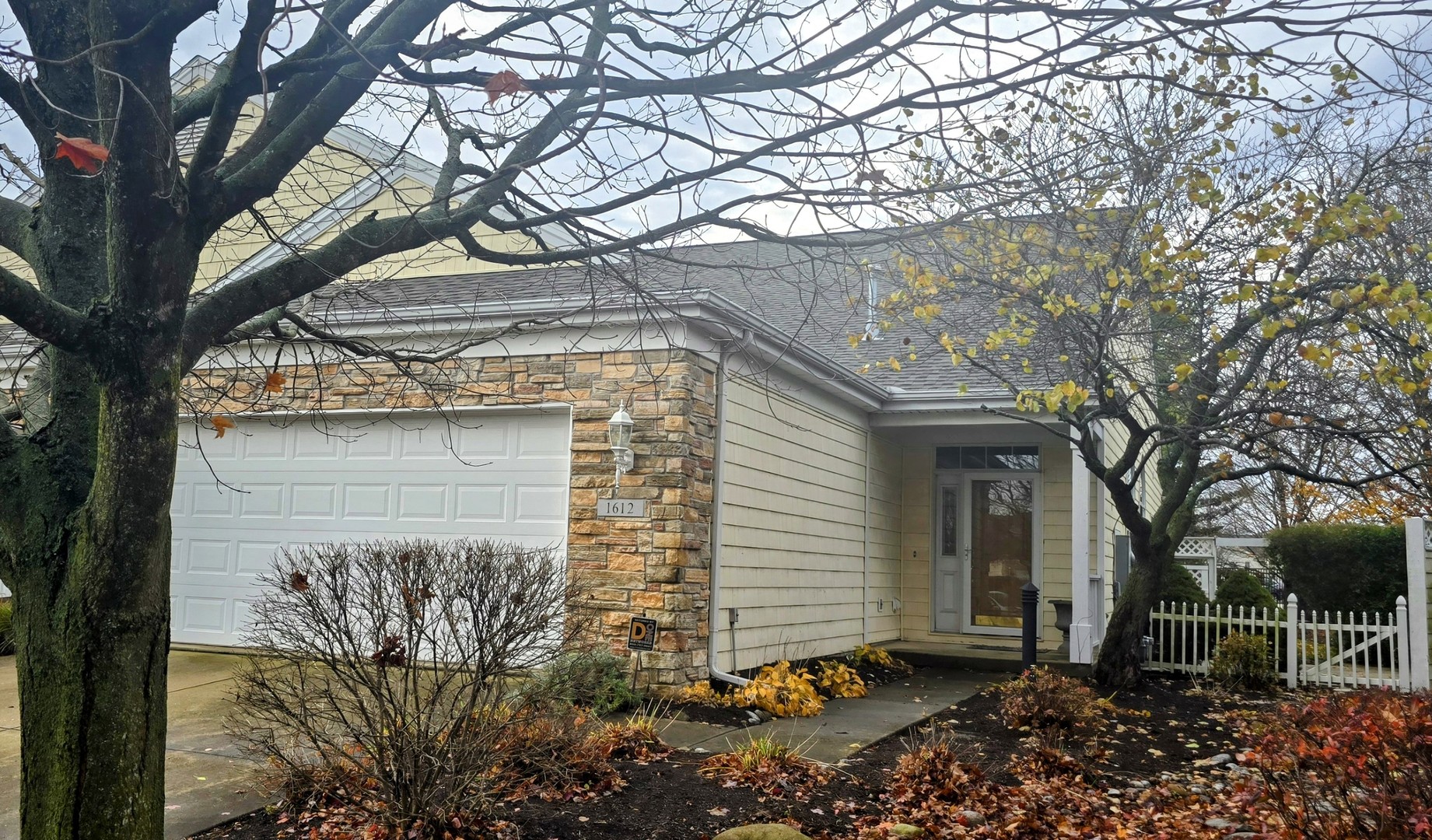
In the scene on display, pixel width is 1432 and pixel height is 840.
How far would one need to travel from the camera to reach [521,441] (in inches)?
364

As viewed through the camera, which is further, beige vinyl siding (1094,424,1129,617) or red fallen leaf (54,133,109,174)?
beige vinyl siding (1094,424,1129,617)

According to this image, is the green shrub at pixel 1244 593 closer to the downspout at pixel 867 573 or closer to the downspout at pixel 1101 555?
the downspout at pixel 1101 555

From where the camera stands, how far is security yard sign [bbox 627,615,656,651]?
8.20 metres

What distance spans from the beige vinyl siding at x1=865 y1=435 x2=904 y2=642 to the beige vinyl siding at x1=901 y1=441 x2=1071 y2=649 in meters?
0.14

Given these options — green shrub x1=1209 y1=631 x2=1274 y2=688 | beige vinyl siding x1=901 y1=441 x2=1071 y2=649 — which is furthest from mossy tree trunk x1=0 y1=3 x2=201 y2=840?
beige vinyl siding x1=901 y1=441 x2=1071 y2=649

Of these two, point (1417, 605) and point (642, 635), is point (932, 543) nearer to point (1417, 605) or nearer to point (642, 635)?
point (1417, 605)

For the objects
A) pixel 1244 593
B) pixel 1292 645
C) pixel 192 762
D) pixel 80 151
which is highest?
pixel 80 151

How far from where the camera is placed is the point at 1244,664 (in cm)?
1098

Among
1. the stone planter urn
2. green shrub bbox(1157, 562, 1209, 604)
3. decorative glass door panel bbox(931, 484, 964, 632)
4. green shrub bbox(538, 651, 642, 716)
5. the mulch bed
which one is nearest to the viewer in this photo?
the mulch bed

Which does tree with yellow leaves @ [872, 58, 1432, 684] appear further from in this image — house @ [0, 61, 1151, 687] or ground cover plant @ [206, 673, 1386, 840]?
ground cover plant @ [206, 673, 1386, 840]

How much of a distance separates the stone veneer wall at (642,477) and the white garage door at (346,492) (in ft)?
0.85

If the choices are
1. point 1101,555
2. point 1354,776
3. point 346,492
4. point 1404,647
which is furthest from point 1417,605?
point 346,492

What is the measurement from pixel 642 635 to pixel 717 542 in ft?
4.00

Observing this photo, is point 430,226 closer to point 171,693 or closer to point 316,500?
point 171,693
